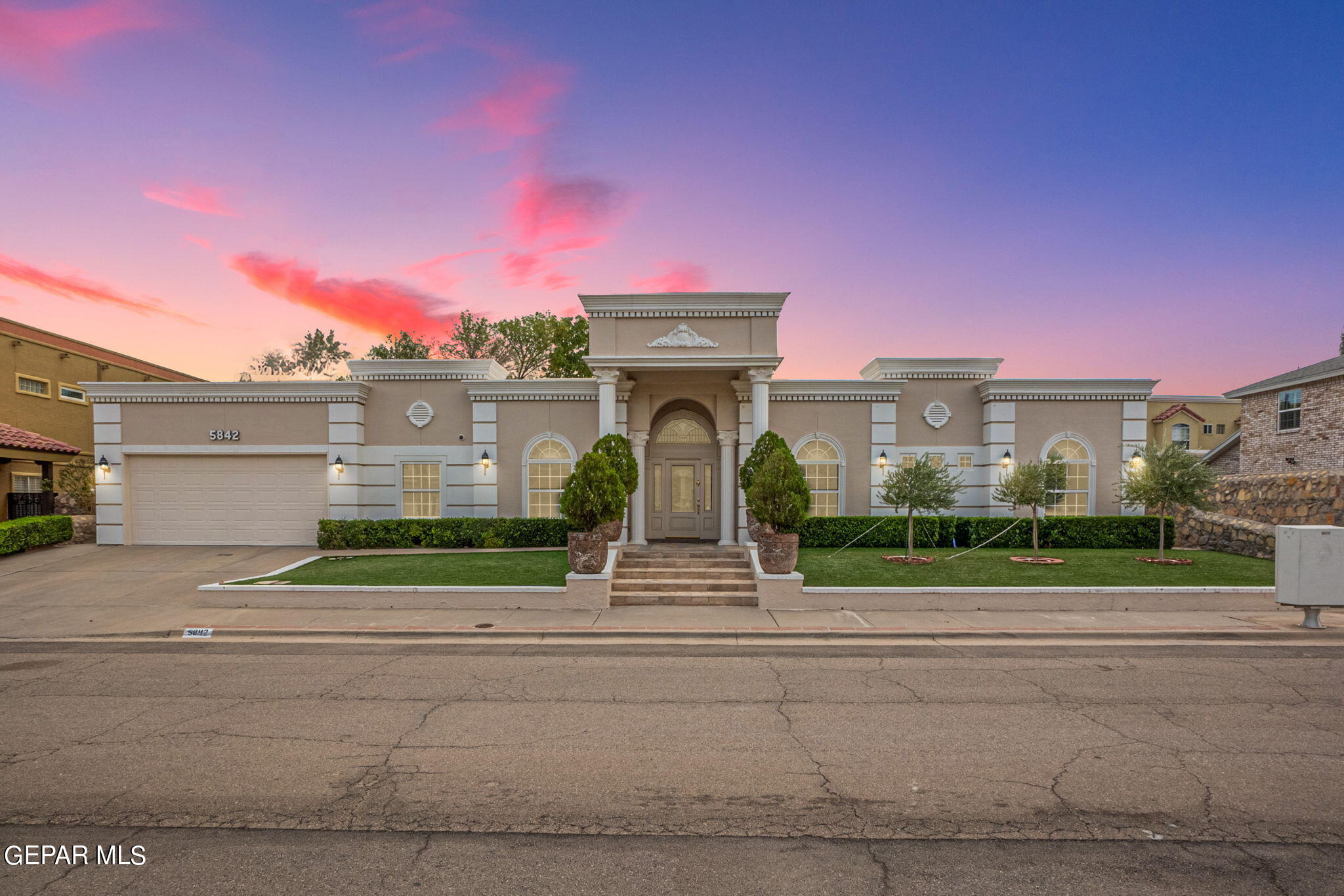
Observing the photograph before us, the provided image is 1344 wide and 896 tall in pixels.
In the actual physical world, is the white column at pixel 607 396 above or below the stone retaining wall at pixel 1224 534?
above

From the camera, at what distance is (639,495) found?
18.1 meters

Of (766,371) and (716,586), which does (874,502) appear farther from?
(716,586)

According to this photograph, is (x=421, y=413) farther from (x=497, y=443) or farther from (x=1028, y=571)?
(x=1028, y=571)

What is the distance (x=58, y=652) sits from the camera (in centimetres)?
962

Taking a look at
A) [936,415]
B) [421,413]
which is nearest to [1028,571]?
[936,415]

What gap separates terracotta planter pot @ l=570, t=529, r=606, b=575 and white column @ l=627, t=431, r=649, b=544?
15.2ft

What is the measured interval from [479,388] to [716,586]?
1004 cm

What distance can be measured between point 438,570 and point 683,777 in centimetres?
1084

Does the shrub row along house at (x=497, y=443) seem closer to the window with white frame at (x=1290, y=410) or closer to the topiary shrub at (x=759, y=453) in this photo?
the topiary shrub at (x=759, y=453)

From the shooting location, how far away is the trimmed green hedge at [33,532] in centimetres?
1759

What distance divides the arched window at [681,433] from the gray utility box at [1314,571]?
13074mm

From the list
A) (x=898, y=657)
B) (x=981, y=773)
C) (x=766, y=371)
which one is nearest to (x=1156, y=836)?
(x=981, y=773)

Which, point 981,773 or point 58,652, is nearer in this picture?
point 981,773

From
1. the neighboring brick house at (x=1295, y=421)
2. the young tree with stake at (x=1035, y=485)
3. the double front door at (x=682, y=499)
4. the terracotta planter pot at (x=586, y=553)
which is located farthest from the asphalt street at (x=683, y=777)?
the neighboring brick house at (x=1295, y=421)
